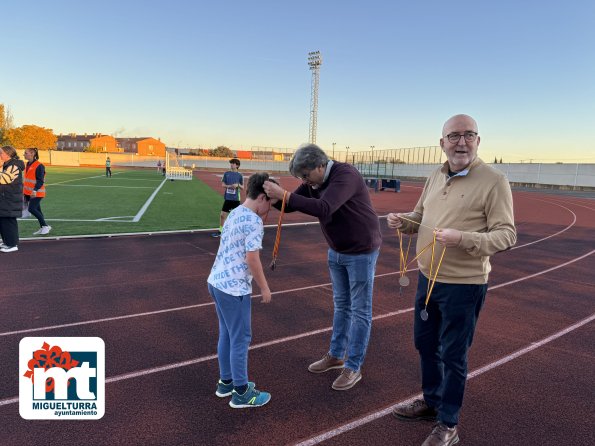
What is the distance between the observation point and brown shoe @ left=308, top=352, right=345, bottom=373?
384cm

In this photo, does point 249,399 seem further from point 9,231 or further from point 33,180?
point 33,180

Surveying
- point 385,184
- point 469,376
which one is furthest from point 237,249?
point 385,184

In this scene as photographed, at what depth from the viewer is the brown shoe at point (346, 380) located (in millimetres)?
3527

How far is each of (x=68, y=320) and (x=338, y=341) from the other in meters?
3.45

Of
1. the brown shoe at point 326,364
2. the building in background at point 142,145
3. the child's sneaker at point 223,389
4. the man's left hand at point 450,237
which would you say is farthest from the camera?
the building in background at point 142,145

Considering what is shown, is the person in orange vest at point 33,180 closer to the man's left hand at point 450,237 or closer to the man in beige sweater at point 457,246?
the man in beige sweater at point 457,246

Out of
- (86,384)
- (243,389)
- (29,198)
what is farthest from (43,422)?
(29,198)

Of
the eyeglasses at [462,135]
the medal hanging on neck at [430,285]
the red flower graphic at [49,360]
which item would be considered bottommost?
the red flower graphic at [49,360]

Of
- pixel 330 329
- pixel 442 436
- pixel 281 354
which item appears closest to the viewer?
pixel 442 436

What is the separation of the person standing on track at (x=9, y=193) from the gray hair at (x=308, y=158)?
7.03m

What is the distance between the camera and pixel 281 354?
165 inches

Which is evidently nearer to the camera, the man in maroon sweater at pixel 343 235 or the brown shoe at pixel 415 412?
the man in maroon sweater at pixel 343 235

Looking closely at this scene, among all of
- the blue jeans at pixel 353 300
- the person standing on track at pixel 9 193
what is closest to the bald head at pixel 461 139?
the blue jeans at pixel 353 300

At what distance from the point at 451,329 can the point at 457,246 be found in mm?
633
